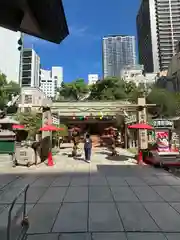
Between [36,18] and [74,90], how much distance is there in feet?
149

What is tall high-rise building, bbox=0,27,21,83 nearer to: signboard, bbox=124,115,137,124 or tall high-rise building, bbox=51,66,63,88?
tall high-rise building, bbox=51,66,63,88

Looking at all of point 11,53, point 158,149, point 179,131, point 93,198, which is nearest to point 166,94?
point 179,131

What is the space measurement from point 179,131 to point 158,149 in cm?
481

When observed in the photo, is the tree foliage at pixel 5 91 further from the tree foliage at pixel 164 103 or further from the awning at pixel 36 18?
the awning at pixel 36 18

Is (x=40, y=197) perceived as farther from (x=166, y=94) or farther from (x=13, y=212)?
(x=166, y=94)

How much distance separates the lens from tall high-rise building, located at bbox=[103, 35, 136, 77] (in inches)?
4537

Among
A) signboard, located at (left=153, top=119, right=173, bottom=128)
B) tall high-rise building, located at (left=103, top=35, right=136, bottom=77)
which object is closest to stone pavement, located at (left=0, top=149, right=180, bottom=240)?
signboard, located at (left=153, top=119, right=173, bottom=128)

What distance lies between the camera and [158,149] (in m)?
11.0

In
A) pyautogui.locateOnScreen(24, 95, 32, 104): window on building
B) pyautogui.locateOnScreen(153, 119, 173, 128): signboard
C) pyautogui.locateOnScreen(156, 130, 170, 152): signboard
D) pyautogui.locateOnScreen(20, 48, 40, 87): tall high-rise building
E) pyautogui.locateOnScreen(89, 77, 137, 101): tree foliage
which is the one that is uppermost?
pyautogui.locateOnScreen(20, 48, 40, 87): tall high-rise building

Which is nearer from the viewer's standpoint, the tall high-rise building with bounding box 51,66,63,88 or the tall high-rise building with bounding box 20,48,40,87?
the tall high-rise building with bounding box 20,48,40,87

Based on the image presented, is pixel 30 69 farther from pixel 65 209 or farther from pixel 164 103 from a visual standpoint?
pixel 65 209

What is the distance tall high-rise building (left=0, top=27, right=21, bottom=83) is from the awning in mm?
56323

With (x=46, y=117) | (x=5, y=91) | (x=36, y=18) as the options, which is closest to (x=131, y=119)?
(x=46, y=117)

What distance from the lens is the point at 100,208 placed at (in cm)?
461
